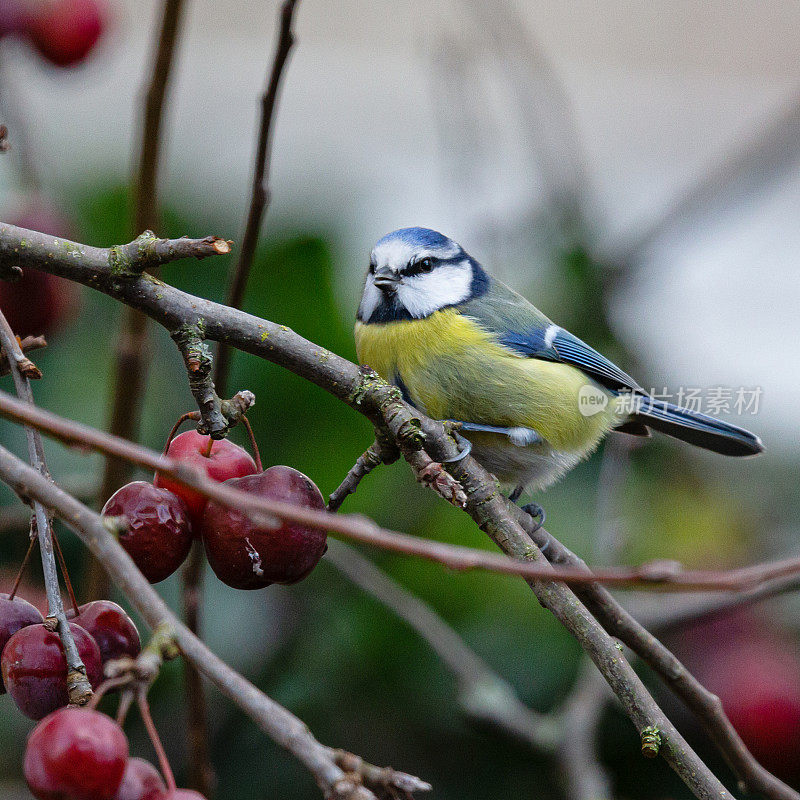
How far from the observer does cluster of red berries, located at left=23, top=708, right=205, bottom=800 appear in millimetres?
485

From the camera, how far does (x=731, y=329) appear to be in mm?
2273

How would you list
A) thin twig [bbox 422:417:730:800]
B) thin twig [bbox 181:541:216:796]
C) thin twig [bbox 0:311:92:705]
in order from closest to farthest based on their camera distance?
thin twig [bbox 0:311:92:705] → thin twig [bbox 422:417:730:800] → thin twig [bbox 181:541:216:796]

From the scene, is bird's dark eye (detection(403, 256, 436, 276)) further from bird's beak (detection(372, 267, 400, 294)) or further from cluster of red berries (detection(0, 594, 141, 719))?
cluster of red berries (detection(0, 594, 141, 719))

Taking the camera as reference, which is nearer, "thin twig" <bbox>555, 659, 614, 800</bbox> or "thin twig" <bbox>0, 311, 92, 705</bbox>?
"thin twig" <bbox>0, 311, 92, 705</bbox>

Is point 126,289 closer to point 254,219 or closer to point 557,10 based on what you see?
point 254,219

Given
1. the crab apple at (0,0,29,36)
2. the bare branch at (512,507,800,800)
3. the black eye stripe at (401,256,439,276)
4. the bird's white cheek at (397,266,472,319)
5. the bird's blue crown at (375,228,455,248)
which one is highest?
the crab apple at (0,0,29,36)

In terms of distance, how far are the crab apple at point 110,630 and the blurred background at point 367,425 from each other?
15.7 inches

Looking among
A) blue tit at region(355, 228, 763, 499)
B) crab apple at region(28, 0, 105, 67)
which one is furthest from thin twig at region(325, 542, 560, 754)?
crab apple at region(28, 0, 105, 67)

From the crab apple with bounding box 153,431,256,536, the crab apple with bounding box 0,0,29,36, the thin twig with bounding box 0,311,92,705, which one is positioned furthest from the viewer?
the crab apple with bounding box 0,0,29,36

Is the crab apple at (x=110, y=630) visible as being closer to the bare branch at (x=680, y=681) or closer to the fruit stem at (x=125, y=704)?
the fruit stem at (x=125, y=704)

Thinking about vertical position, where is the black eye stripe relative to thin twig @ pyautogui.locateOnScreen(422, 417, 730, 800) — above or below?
above

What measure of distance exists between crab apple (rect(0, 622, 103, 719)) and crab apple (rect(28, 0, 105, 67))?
1.01 m

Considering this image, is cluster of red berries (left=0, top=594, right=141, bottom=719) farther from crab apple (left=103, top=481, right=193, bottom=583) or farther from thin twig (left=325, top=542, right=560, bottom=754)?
thin twig (left=325, top=542, right=560, bottom=754)

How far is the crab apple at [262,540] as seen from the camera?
0.69 metres
